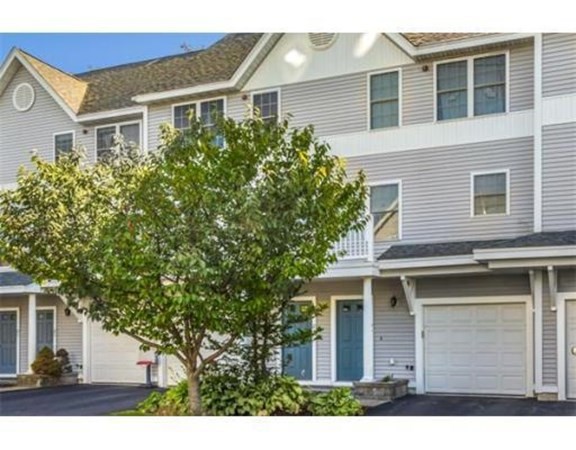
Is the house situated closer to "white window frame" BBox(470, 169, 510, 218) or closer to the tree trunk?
"white window frame" BBox(470, 169, 510, 218)

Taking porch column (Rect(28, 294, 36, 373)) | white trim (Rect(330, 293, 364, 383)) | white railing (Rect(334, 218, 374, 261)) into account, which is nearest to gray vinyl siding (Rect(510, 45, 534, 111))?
white railing (Rect(334, 218, 374, 261))

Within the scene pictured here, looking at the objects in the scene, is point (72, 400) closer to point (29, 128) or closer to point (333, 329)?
point (333, 329)

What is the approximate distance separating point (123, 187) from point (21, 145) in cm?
340

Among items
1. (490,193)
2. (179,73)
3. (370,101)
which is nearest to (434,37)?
(370,101)

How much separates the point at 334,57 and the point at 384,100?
2.53ft

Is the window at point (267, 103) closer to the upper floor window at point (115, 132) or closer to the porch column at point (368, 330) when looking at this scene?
the upper floor window at point (115, 132)

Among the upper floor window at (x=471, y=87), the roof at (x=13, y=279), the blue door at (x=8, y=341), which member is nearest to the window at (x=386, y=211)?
the upper floor window at (x=471, y=87)

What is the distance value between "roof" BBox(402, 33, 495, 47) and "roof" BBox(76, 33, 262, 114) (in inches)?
74.7

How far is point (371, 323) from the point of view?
28.1 ft

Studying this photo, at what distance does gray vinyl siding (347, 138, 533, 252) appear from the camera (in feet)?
26.2
